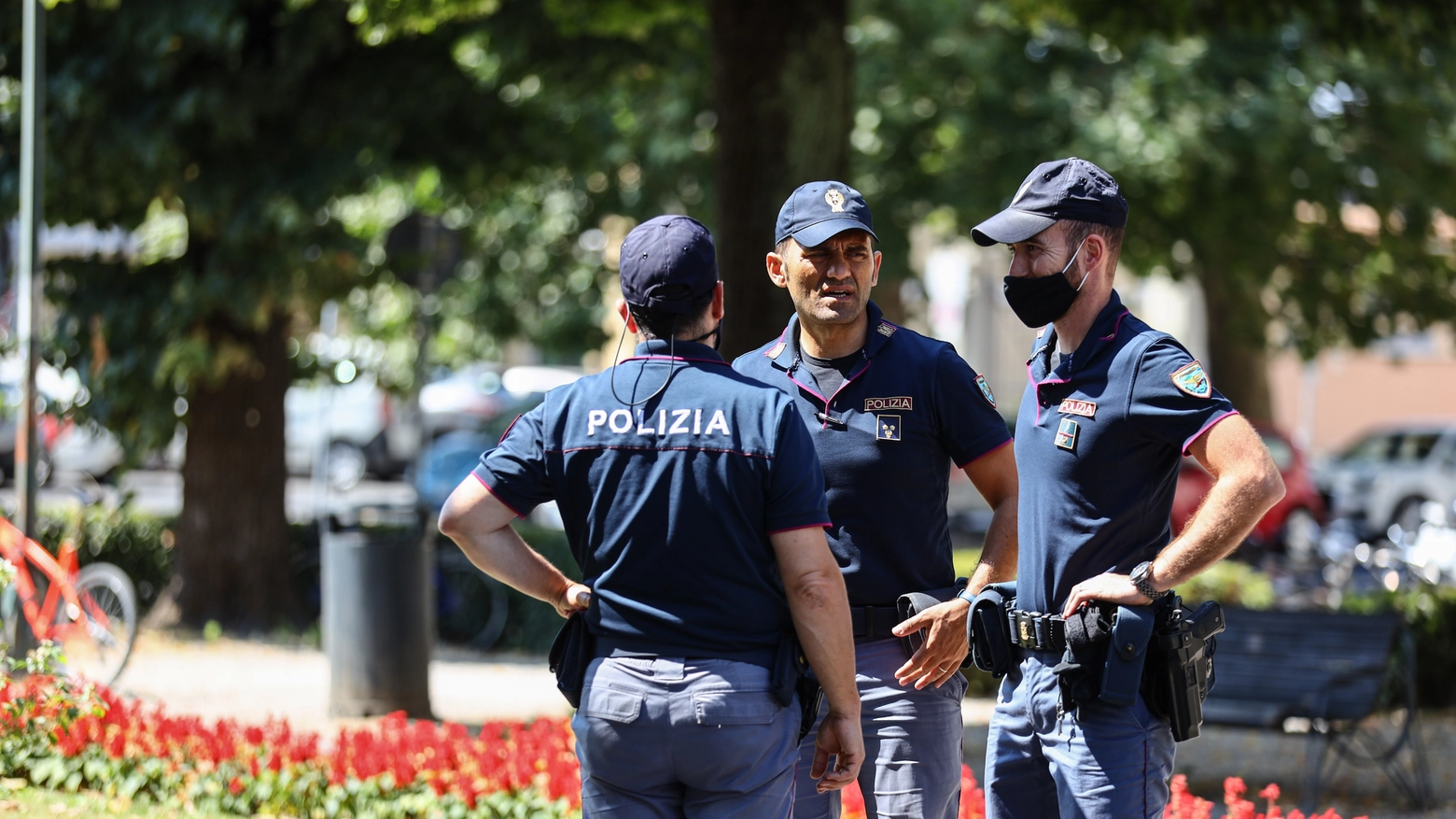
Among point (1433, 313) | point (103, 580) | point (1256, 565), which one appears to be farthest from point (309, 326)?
point (1433, 313)

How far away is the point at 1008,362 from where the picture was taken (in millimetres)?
40219

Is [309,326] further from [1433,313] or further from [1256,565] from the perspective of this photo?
[1433,313]

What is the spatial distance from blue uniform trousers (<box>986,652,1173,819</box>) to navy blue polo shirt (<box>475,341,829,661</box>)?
630mm

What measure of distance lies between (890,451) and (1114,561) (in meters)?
0.61

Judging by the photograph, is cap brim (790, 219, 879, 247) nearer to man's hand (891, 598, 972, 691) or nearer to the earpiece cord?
the earpiece cord

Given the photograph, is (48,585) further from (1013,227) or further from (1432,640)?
(1432,640)

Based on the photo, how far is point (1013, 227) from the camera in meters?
3.27

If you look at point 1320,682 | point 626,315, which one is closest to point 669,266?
point 626,315

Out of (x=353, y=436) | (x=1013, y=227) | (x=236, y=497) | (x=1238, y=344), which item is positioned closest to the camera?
(x=1013, y=227)

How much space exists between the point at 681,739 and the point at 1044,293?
1.26 meters

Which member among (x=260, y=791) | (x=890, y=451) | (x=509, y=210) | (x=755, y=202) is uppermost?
(x=509, y=210)

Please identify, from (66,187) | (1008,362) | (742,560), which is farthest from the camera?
(1008,362)

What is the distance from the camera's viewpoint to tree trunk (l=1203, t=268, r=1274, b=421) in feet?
57.6

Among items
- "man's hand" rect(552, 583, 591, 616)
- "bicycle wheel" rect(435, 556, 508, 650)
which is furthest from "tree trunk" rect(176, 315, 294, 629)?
"man's hand" rect(552, 583, 591, 616)
